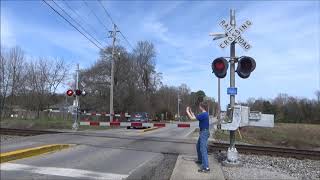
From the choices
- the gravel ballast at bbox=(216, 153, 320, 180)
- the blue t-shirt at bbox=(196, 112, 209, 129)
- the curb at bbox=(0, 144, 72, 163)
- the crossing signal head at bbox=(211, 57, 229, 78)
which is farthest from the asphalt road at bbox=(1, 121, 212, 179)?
the crossing signal head at bbox=(211, 57, 229, 78)

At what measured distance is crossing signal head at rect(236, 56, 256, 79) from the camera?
534 inches

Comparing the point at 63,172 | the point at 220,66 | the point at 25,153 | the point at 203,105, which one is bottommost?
the point at 63,172

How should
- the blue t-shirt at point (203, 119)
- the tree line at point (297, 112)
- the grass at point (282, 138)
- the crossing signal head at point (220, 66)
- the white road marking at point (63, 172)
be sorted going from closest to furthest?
the white road marking at point (63, 172) < the blue t-shirt at point (203, 119) < the crossing signal head at point (220, 66) < the grass at point (282, 138) < the tree line at point (297, 112)

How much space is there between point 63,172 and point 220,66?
5419 mm

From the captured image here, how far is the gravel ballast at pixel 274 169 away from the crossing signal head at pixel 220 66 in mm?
2745

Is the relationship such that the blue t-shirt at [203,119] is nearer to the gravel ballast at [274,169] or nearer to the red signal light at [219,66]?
the gravel ballast at [274,169]

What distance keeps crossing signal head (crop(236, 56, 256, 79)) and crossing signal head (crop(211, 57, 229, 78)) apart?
483 mm

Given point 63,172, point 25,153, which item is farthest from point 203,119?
point 25,153

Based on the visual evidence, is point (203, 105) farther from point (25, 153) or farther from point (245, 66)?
point (25, 153)

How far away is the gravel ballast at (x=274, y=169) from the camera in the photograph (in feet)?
40.8

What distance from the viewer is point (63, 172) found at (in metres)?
10.9

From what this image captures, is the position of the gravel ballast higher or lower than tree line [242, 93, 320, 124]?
lower

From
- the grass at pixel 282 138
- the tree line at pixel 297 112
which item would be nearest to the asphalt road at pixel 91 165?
the grass at pixel 282 138

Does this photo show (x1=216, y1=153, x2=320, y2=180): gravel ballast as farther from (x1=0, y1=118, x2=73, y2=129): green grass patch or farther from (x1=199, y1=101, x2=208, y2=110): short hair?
(x1=0, y1=118, x2=73, y2=129): green grass patch
